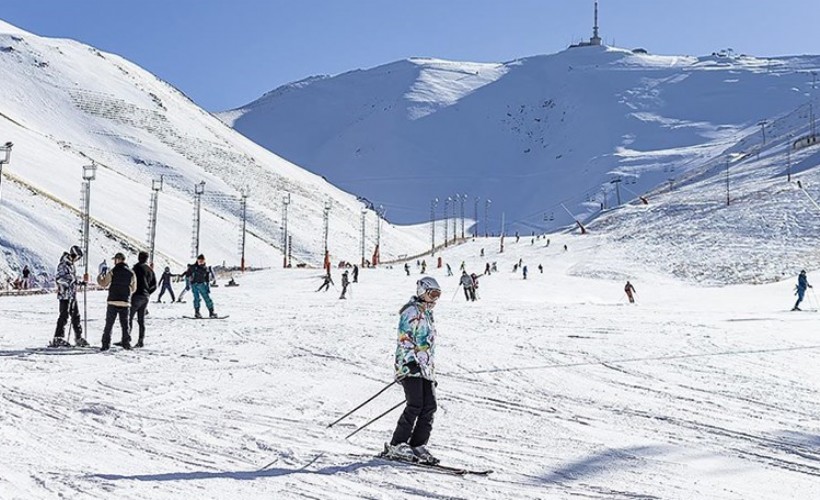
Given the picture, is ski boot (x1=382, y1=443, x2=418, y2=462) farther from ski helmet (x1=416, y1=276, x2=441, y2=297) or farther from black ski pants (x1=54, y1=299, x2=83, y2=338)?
black ski pants (x1=54, y1=299, x2=83, y2=338)

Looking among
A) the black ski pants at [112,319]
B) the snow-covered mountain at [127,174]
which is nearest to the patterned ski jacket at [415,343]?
the black ski pants at [112,319]

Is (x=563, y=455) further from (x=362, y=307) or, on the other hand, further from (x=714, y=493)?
(x=362, y=307)

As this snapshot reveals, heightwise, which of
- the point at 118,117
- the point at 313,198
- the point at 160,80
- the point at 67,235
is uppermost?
the point at 160,80

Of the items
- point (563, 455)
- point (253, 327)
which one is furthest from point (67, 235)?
point (563, 455)

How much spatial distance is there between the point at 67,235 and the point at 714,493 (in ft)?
162

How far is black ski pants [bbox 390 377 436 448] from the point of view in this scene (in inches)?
308

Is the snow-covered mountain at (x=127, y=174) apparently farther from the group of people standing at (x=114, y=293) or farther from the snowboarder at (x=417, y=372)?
the snowboarder at (x=417, y=372)

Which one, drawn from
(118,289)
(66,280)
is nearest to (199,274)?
(66,280)

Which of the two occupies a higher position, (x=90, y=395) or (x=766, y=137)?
(x=766, y=137)

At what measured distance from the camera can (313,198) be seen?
117875 millimetres

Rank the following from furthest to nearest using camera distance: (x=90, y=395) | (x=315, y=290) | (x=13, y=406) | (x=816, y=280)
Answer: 1. (x=816, y=280)
2. (x=315, y=290)
3. (x=90, y=395)
4. (x=13, y=406)

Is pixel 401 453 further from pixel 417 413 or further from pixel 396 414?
pixel 396 414

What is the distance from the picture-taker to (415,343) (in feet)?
25.5

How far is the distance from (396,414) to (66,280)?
7750mm
